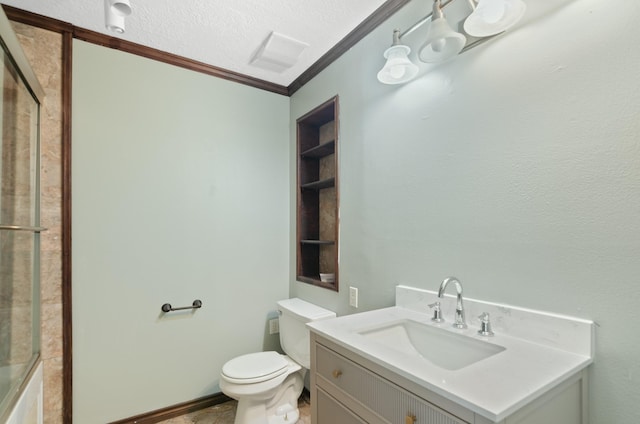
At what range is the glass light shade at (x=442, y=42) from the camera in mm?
1154

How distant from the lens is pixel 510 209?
3.58 feet

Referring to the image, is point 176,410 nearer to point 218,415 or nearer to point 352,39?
point 218,415

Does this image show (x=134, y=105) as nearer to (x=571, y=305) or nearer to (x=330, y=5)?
(x=330, y=5)

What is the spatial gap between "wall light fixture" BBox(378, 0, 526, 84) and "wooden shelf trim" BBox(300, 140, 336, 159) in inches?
27.2

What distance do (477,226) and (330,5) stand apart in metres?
1.32

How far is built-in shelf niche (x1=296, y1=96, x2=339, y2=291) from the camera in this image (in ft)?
7.52

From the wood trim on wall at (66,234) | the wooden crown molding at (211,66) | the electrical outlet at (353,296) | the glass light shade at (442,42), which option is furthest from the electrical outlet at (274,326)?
the glass light shade at (442,42)

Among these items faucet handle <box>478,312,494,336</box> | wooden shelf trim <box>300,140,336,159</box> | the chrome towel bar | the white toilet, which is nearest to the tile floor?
the white toilet

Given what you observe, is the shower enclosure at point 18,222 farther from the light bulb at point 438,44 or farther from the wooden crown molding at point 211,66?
the light bulb at point 438,44

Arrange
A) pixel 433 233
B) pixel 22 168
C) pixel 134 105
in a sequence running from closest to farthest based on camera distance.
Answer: pixel 433 233, pixel 22 168, pixel 134 105

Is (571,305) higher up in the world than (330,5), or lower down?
lower down

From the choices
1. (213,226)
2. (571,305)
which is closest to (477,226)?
(571,305)

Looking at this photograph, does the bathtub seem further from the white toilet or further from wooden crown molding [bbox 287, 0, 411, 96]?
wooden crown molding [bbox 287, 0, 411, 96]

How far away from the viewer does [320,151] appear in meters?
2.24
